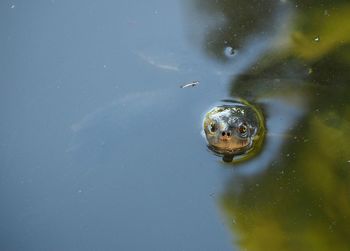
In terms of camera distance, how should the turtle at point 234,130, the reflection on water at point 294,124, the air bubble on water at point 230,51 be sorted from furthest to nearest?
the air bubble on water at point 230,51 → the turtle at point 234,130 → the reflection on water at point 294,124

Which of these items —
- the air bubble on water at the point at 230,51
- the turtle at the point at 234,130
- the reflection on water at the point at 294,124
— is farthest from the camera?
the air bubble on water at the point at 230,51

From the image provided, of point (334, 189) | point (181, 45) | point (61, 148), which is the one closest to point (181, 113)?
point (181, 45)

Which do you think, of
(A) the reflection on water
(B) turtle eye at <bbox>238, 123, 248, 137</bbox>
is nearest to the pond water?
(A) the reflection on water

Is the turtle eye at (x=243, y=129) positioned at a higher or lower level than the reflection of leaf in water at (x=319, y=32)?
lower

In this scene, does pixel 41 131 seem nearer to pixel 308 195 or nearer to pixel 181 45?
pixel 181 45

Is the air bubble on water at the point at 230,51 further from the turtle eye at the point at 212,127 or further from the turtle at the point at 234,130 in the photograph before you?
the turtle eye at the point at 212,127

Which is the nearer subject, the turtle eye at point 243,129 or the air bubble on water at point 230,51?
the turtle eye at point 243,129

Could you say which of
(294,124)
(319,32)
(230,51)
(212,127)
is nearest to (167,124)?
(212,127)

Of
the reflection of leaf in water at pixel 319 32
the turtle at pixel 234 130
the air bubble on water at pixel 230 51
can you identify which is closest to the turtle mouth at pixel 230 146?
the turtle at pixel 234 130
